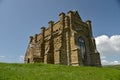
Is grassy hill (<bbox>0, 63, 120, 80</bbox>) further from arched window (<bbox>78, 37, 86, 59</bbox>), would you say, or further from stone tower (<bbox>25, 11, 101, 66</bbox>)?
arched window (<bbox>78, 37, 86, 59</bbox>)

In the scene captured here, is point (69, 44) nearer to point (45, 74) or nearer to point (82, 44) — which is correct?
point (82, 44)

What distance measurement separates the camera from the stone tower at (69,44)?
27688 mm

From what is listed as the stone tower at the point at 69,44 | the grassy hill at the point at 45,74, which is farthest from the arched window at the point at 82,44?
the grassy hill at the point at 45,74

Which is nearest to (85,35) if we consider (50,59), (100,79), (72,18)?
Answer: (72,18)

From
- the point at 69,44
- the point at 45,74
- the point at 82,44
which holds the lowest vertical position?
the point at 45,74

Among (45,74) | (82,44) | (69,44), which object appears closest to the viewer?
(45,74)

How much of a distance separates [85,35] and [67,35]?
614 centimetres

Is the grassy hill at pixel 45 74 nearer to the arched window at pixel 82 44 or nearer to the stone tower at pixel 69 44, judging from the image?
the stone tower at pixel 69 44

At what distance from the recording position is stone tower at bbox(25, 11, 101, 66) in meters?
27.7

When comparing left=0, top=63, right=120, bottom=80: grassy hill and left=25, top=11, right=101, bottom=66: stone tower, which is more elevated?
left=25, top=11, right=101, bottom=66: stone tower

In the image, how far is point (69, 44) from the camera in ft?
93.5

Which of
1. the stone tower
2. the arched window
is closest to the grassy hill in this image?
the stone tower

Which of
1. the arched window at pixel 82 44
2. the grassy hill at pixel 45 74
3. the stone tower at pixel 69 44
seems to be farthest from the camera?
the arched window at pixel 82 44

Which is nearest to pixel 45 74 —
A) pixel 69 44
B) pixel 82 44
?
pixel 69 44
